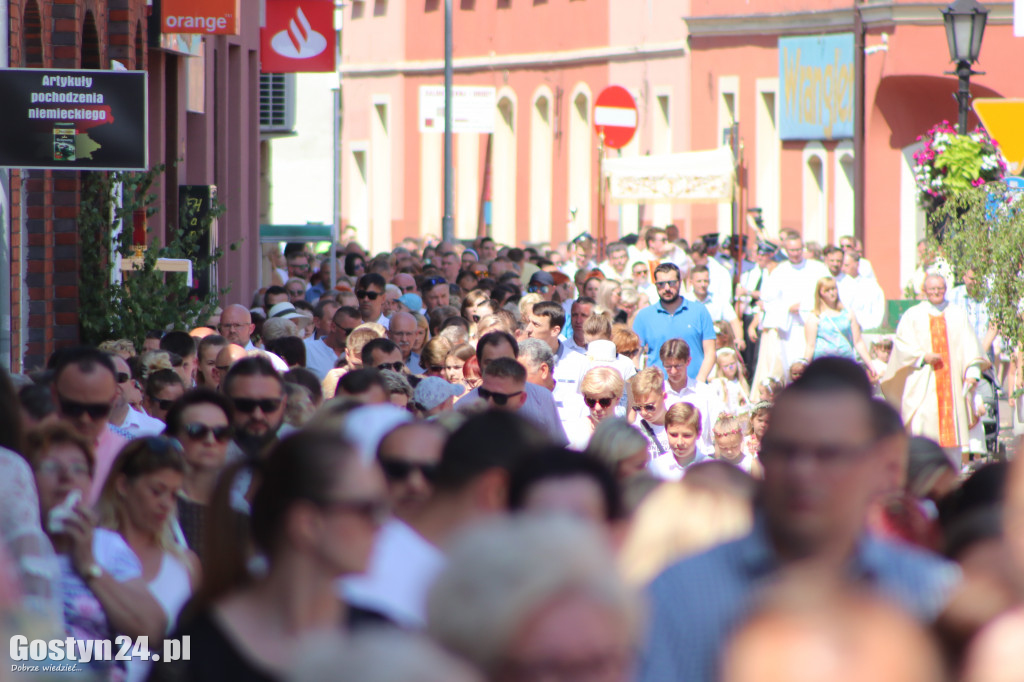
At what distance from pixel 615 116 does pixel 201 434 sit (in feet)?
61.9

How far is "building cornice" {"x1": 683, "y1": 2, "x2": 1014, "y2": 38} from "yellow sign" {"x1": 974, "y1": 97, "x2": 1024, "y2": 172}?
15.7 meters

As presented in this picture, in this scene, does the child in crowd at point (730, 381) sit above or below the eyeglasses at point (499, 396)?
below

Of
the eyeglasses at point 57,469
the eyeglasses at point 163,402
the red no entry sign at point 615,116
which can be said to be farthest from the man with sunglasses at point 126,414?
the red no entry sign at point 615,116

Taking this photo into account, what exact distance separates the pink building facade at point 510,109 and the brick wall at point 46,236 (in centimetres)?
2491

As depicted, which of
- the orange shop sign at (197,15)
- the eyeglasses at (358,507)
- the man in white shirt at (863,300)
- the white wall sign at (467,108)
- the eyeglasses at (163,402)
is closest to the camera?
the eyeglasses at (358,507)

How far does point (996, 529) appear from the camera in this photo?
12.5 feet

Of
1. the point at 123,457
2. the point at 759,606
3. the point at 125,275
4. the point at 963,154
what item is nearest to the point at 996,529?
the point at 759,606

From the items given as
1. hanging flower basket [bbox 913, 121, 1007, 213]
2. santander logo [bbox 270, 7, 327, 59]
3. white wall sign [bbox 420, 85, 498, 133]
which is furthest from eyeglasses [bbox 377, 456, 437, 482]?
white wall sign [bbox 420, 85, 498, 133]

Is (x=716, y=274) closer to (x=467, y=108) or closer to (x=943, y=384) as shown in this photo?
(x=943, y=384)

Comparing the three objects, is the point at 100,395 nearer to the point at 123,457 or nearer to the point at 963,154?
the point at 123,457

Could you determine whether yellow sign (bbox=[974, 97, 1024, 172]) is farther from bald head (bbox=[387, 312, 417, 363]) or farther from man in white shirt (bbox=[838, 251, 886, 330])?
bald head (bbox=[387, 312, 417, 363])

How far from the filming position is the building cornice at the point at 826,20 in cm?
3209

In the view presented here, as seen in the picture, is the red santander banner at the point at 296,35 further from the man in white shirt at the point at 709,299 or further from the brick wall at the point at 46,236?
the brick wall at the point at 46,236

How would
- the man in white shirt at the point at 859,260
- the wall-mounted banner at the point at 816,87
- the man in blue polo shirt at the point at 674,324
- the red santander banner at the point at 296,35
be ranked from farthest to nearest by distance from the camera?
the wall-mounted banner at the point at 816,87 → the red santander banner at the point at 296,35 → the man in white shirt at the point at 859,260 → the man in blue polo shirt at the point at 674,324
